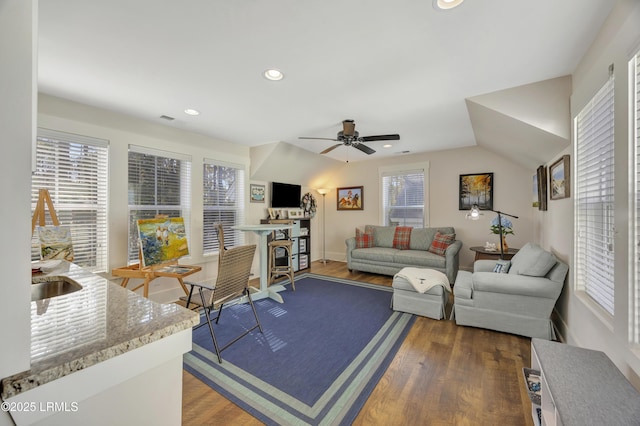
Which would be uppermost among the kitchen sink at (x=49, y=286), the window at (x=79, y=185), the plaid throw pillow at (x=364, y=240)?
the window at (x=79, y=185)

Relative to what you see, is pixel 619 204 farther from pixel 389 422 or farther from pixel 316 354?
pixel 316 354

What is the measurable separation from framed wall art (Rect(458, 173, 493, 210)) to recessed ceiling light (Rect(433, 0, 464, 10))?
3912 mm

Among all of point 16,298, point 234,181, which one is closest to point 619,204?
point 16,298

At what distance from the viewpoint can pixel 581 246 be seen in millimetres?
2086

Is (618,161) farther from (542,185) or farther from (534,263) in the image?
(542,185)

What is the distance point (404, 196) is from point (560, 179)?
3054mm

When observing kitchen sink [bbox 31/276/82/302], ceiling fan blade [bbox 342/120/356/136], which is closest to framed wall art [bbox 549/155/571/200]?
ceiling fan blade [bbox 342/120/356/136]

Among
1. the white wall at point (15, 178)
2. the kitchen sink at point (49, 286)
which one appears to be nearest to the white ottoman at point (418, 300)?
the kitchen sink at point (49, 286)

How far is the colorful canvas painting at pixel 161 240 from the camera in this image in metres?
2.93

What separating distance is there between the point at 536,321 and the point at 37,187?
16.4ft

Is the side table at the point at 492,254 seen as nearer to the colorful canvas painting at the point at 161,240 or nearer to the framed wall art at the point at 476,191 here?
the framed wall art at the point at 476,191

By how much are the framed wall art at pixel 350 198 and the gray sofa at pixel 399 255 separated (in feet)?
2.80

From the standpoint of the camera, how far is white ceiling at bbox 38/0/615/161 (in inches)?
59.3

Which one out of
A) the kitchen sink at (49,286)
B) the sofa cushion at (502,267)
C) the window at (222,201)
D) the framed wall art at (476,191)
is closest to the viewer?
the kitchen sink at (49,286)
